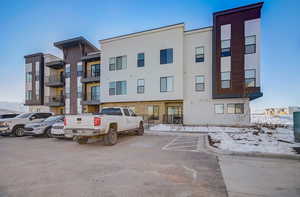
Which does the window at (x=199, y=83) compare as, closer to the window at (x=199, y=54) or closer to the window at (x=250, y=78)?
the window at (x=199, y=54)

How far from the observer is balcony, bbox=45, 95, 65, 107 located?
74.9ft

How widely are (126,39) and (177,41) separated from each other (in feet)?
21.9

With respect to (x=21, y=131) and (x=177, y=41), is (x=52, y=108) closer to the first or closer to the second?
(x=21, y=131)

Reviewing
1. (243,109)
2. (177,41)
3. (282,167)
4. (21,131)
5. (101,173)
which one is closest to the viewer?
(101,173)

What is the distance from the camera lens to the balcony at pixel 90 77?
66.0 ft

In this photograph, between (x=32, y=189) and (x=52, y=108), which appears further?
(x=52, y=108)

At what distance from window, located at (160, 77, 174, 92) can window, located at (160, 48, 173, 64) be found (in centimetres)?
199

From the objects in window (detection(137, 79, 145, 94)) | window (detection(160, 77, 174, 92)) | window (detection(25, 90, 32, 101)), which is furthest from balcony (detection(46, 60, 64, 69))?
window (detection(160, 77, 174, 92))

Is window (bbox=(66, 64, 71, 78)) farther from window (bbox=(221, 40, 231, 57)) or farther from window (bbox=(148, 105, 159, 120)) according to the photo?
window (bbox=(221, 40, 231, 57))

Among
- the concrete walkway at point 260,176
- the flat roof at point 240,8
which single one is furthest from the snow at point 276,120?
the concrete walkway at point 260,176

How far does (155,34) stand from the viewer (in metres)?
16.8

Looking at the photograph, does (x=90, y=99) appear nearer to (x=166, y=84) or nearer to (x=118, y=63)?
(x=118, y=63)

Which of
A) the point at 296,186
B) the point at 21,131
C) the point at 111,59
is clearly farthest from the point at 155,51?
the point at 296,186

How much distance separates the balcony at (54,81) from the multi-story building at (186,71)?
551 cm
